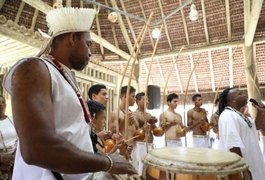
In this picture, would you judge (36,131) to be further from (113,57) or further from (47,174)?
(113,57)

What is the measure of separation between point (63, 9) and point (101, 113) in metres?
2.07

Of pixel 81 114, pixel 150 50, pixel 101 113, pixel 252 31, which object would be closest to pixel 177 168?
pixel 81 114

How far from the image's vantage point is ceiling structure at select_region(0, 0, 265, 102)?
6996mm

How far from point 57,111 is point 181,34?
7640mm

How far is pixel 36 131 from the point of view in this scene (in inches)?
37.7

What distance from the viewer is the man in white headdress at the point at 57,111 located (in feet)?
3.17

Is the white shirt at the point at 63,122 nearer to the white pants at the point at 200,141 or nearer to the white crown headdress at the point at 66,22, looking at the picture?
the white crown headdress at the point at 66,22

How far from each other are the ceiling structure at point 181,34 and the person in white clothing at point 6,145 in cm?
348

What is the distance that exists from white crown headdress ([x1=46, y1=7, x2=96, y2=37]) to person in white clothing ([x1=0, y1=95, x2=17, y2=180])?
6.30ft

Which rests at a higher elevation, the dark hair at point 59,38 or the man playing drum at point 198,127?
the dark hair at point 59,38

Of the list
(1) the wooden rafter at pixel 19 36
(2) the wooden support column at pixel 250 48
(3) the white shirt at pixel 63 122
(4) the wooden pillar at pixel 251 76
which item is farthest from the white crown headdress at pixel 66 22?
(4) the wooden pillar at pixel 251 76

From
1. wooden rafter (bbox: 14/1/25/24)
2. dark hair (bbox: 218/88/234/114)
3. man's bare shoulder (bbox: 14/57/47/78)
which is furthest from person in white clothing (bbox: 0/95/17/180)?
wooden rafter (bbox: 14/1/25/24)

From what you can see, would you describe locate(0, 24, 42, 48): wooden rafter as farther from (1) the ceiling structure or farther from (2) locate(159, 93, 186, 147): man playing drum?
(2) locate(159, 93, 186, 147): man playing drum

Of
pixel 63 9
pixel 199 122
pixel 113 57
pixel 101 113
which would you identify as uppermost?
pixel 113 57
